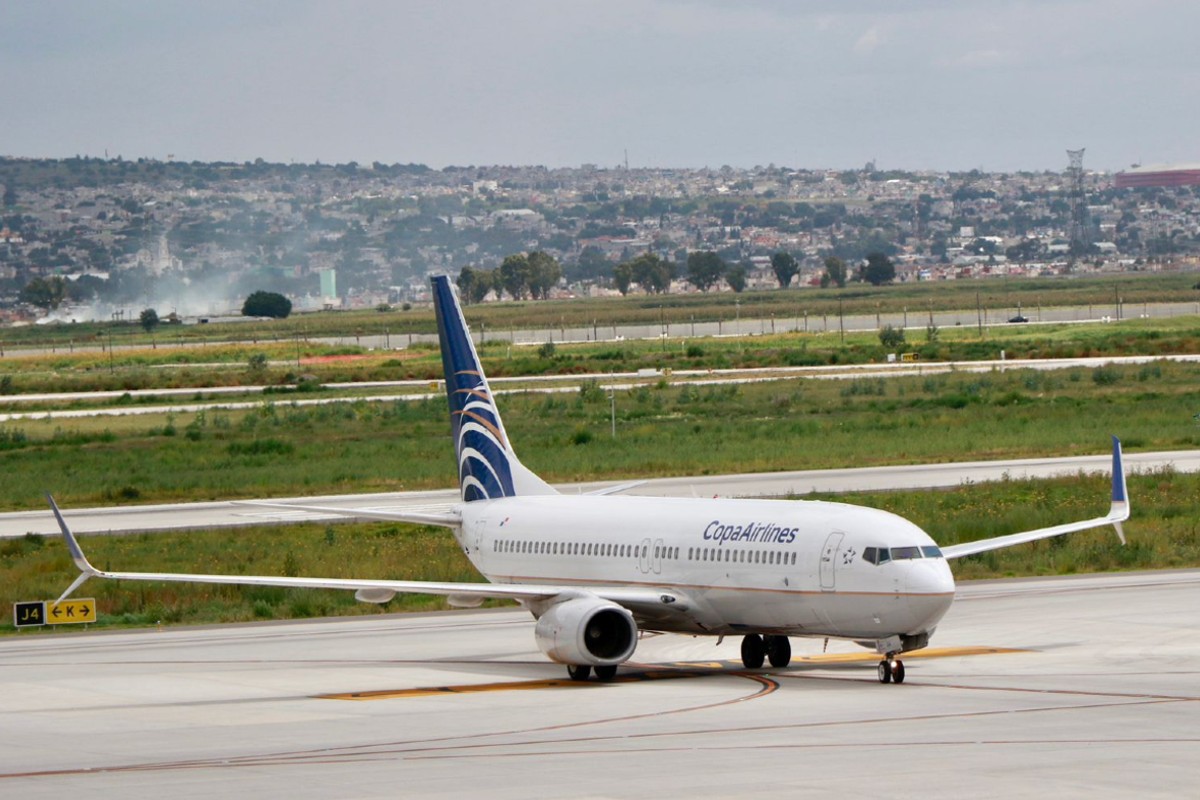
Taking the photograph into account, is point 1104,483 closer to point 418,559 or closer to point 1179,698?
point 418,559

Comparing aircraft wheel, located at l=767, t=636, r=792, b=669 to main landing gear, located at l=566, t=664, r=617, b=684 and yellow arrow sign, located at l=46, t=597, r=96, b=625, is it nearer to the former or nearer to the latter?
main landing gear, located at l=566, t=664, r=617, b=684

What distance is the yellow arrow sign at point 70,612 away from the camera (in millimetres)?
50000

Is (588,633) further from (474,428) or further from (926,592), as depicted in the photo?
(474,428)

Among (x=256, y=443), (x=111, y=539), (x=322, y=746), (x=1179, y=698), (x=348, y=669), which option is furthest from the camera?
(x=256, y=443)

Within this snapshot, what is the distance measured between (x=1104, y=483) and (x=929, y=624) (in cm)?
3501

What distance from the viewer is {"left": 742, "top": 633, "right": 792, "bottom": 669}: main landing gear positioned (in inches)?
1499

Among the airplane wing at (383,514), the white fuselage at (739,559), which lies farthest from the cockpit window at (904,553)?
the airplane wing at (383,514)

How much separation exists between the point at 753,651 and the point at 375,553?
73.7ft

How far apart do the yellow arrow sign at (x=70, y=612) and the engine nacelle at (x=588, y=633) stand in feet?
60.5

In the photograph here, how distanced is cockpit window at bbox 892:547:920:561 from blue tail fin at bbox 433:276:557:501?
12.5 m

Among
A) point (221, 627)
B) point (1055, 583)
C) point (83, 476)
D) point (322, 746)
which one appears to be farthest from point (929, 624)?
point (83, 476)

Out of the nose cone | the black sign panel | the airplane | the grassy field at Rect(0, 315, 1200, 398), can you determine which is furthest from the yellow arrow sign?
the grassy field at Rect(0, 315, 1200, 398)

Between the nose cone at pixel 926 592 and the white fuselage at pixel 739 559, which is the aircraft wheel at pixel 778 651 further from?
the nose cone at pixel 926 592

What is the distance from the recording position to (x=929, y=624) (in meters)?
33.9
